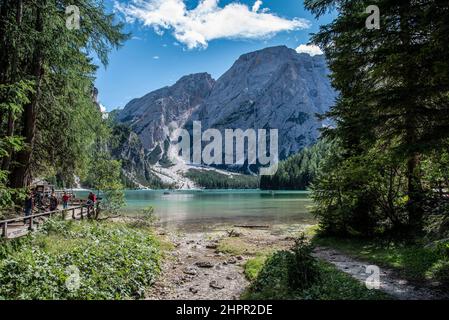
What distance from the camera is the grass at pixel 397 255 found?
12.4m

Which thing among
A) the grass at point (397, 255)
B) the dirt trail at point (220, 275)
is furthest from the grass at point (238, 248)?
the grass at point (397, 255)

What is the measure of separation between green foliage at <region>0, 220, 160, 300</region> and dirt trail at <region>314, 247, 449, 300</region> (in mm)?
7975

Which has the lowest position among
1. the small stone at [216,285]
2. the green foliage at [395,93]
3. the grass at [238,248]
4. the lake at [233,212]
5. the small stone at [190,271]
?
the lake at [233,212]

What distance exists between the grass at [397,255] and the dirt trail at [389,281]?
0.51 metres

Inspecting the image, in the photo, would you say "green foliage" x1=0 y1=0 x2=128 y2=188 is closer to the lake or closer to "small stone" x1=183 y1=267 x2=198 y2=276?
"small stone" x1=183 y1=267 x2=198 y2=276

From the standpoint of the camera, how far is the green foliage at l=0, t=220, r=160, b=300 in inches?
356

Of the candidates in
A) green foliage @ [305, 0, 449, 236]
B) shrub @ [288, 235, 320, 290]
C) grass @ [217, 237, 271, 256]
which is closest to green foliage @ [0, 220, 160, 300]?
shrub @ [288, 235, 320, 290]

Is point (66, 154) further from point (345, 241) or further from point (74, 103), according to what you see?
point (345, 241)

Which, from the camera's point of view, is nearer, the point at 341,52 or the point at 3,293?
the point at 3,293

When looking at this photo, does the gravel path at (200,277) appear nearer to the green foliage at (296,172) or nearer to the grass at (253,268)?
the grass at (253,268)
